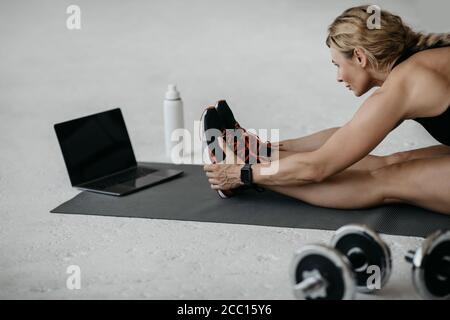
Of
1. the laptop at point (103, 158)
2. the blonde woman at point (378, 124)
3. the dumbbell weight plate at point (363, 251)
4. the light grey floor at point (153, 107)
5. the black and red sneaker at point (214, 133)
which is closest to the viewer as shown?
the dumbbell weight plate at point (363, 251)

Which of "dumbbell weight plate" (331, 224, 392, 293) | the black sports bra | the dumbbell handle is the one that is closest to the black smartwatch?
the black sports bra

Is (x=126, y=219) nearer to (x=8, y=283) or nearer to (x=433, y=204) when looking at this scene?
(x=8, y=283)

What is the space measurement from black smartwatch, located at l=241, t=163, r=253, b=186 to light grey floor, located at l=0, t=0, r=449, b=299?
183 millimetres

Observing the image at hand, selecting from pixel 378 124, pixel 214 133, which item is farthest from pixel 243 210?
pixel 378 124

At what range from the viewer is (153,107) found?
428 centimetres

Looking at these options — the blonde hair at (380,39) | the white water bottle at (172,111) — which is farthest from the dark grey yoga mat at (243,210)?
the blonde hair at (380,39)

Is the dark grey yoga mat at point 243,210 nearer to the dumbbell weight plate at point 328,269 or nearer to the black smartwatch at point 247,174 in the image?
the black smartwatch at point 247,174

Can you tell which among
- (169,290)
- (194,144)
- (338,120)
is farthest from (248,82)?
(169,290)

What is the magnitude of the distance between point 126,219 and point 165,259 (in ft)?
1.29

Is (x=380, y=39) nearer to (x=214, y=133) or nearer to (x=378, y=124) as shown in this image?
(x=378, y=124)

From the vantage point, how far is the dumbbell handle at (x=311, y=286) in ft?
5.90

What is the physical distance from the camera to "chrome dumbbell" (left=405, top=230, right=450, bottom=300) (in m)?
1.80

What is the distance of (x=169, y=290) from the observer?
206 centimetres

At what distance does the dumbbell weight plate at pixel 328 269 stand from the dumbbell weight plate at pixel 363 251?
14 cm
